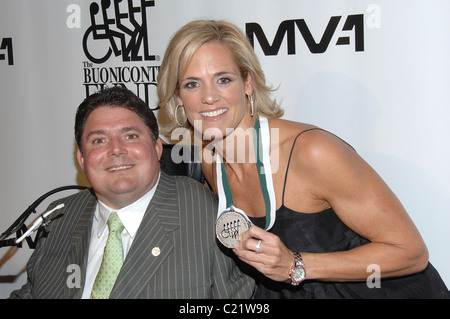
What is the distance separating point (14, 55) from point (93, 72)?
0.68 m

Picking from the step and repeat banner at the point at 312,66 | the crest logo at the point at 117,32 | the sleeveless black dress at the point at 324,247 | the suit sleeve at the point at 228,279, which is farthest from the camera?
the crest logo at the point at 117,32

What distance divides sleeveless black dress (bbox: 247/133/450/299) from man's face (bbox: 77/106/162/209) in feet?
1.92

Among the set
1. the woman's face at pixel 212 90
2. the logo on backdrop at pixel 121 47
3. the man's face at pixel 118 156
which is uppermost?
the logo on backdrop at pixel 121 47

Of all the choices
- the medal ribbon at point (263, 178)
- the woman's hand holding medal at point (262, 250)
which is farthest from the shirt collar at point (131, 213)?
the woman's hand holding medal at point (262, 250)

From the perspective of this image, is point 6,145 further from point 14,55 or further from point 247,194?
point 247,194

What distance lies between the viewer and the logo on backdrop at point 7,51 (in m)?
3.36

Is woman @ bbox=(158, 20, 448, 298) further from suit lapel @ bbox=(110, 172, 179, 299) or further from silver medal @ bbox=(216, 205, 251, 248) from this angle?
suit lapel @ bbox=(110, 172, 179, 299)

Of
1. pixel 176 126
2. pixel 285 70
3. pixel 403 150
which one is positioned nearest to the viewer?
pixel 176 126

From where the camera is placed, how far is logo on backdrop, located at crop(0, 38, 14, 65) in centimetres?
336

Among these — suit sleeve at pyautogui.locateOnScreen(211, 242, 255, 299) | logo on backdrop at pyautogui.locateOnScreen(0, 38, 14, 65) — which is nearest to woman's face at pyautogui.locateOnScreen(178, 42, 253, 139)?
suit sleeve at pyautogui.locateOnScreen(211, 242, 255, 299)

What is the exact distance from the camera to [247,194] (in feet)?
7.03

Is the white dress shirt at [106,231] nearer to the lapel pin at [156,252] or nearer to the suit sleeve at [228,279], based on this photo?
the lapel pin at [156,252]

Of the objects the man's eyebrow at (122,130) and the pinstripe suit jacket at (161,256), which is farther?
the man's eyebrow at (122,130)
